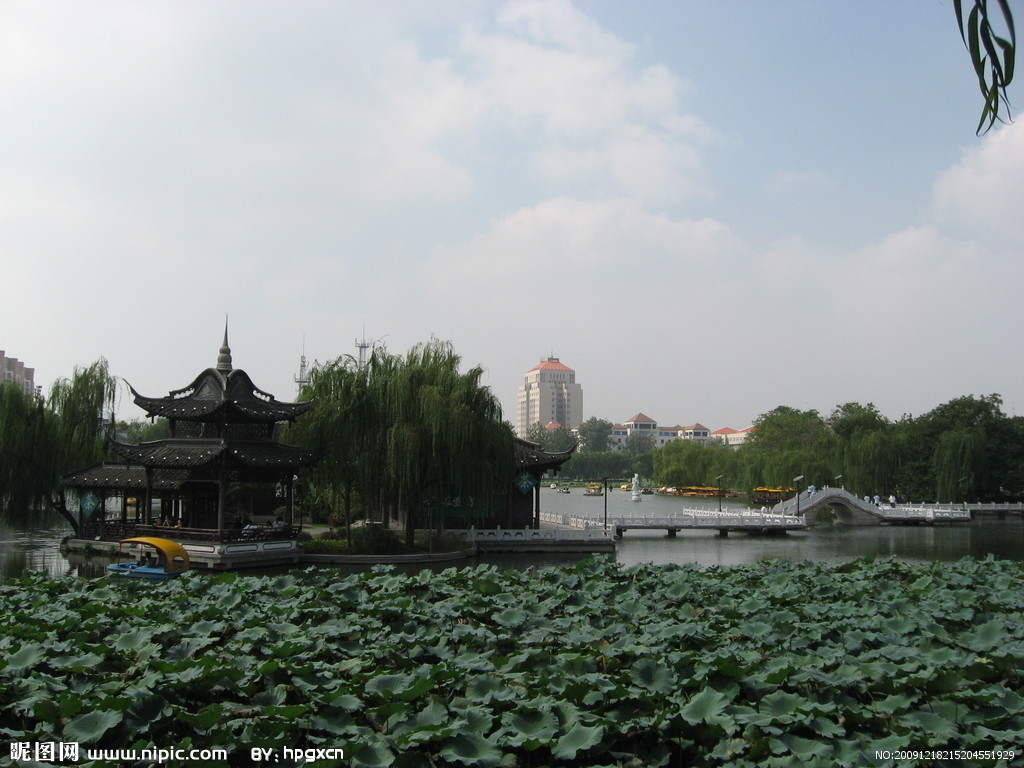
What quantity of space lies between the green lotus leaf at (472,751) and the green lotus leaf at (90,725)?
1.44 m

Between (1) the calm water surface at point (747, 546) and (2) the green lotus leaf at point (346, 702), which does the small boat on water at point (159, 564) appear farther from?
(2) the green lotus leaf at point (346, 702)

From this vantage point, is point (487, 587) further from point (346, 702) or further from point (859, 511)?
point (859, 511)

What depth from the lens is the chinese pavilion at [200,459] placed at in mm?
20328

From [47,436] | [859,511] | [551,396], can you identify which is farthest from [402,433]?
[551,396]

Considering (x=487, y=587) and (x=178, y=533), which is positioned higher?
(x=487, y=587)

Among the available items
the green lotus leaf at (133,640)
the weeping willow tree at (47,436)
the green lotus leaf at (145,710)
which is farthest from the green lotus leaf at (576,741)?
the weeping willow tree at (47,436)

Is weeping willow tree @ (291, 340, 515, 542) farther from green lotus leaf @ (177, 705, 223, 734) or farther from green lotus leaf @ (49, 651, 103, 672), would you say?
green lotus leaf @ (177, 705, 223, 734)

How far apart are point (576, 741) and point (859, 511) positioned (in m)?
37.3

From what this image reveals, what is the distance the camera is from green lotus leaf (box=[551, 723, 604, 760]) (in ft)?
12.0

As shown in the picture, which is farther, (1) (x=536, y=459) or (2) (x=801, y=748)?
(1) (x=536, y=459)

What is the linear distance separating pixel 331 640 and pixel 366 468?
1582cm

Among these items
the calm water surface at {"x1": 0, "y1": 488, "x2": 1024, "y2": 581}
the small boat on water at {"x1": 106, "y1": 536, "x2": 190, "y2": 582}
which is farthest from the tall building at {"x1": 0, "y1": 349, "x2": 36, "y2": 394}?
the small boat on water at {"x1": 106, "y1": 536, "x2": 190, "y2": 582}

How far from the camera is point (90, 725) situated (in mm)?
3744

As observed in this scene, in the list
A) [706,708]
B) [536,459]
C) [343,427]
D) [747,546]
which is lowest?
[747,546]
